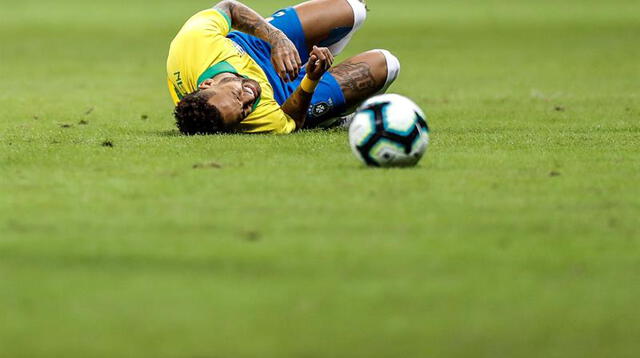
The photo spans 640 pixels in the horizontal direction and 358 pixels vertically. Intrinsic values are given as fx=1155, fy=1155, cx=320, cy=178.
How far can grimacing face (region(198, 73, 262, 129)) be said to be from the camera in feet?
31.5

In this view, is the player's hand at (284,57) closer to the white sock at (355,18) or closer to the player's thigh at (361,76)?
the player's thigh at (361,76)

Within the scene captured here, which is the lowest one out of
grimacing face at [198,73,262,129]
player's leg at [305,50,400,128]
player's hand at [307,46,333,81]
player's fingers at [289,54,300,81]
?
player's leg at [305,50,400,128]

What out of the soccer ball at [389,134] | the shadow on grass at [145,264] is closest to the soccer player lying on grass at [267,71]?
the soccer ball at [389,134]

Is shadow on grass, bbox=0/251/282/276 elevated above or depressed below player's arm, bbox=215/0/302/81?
above

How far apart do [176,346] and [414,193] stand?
2.98m

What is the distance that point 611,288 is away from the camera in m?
5.02

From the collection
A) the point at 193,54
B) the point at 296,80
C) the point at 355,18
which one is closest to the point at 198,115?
the point at 193,54

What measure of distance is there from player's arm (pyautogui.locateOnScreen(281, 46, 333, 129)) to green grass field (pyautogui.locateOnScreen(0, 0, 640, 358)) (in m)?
0.24

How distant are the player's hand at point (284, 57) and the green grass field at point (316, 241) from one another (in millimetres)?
561

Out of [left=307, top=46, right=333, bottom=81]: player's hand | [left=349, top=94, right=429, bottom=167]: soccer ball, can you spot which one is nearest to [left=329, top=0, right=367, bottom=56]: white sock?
[left=307, top=46, right=333, bottom=81]: player's hand

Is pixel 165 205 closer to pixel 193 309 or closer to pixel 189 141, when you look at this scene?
pixel 193 309

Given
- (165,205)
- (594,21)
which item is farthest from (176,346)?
(594,21)

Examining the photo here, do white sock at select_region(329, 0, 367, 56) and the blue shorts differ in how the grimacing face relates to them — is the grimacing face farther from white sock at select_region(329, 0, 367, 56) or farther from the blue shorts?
white sock at select_region(329, 0, 367, 56)

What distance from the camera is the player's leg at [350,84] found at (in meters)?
10.4
